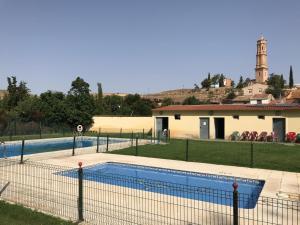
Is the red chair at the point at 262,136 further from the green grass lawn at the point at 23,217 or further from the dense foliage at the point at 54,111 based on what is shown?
the green grass lawn at the point at 23,217

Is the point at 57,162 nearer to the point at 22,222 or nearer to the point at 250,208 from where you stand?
the point at 22,222

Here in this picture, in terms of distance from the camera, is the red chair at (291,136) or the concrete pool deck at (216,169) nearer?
the concrete pool deck at (216,169)

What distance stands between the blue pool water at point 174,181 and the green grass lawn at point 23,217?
2191 millimetres

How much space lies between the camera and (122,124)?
40719mm

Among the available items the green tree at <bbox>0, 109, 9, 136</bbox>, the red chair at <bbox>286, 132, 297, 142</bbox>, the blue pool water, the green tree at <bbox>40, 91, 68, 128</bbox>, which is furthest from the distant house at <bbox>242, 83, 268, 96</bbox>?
the blue pool water

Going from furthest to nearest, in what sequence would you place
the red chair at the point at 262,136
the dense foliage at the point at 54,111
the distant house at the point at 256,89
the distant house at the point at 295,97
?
1. the distant house at the point at 256,89
2. the distant house at the point at 295,97
3. the dense foliage at the point at 54,111
4. the red chair at the point at 262,136

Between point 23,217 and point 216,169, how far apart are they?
8.50m

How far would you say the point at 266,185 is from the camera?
1111cm

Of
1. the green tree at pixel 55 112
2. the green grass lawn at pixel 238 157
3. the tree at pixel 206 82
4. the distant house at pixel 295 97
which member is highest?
the tree at pixel 206 82

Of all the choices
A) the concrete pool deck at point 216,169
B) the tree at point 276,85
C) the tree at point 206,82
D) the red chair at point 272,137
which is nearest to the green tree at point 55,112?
the concrete pool deck at point 216,169

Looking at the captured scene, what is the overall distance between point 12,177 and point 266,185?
839cm

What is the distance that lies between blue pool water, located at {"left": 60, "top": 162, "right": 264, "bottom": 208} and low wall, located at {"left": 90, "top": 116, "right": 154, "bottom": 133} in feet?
76.5

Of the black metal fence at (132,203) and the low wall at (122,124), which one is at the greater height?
the low wall at (122,124)

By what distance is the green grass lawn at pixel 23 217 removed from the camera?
282 inches
